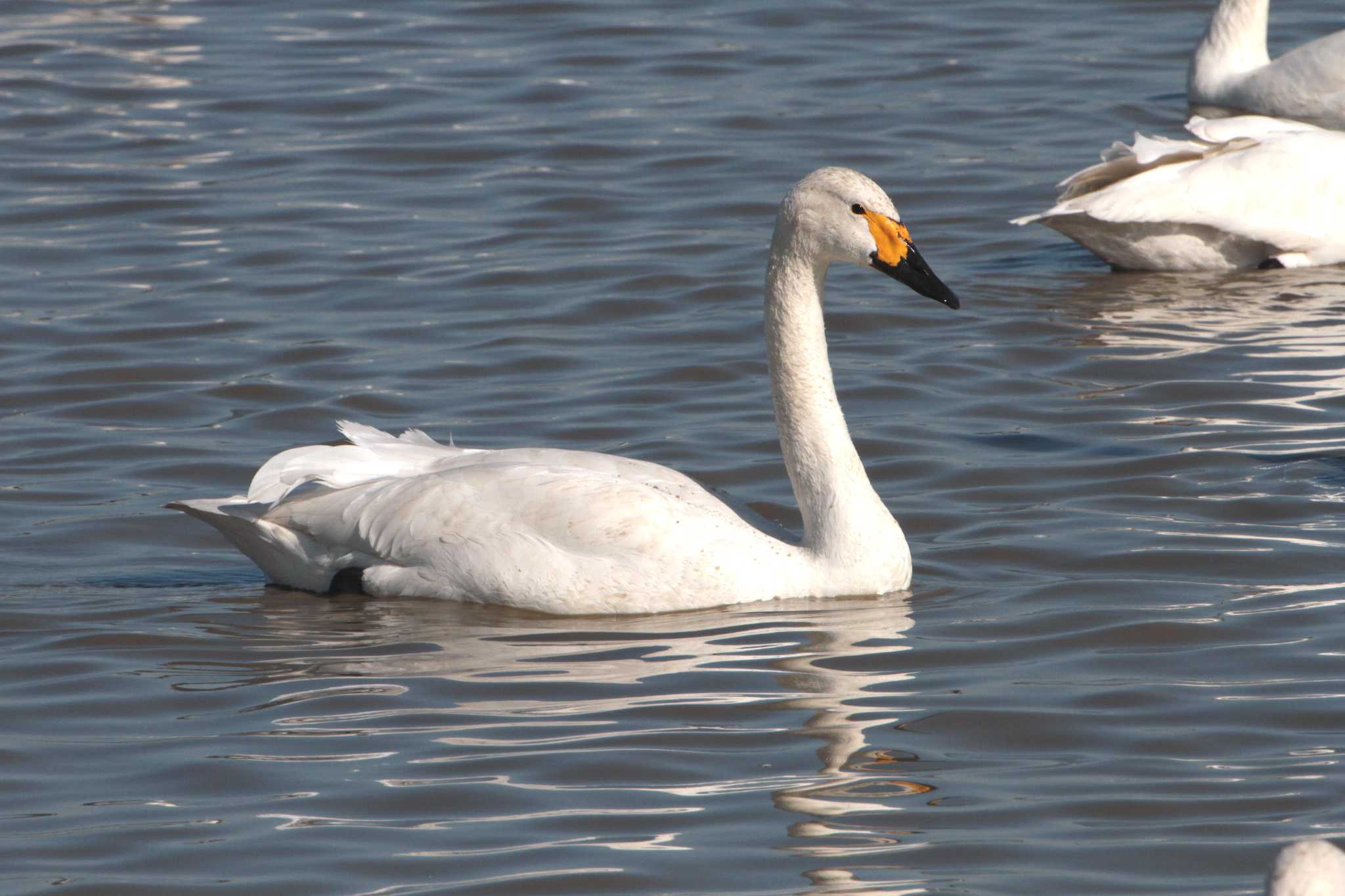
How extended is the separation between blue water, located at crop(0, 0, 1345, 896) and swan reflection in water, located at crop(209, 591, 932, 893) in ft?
0.07

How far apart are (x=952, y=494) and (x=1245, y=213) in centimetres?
364

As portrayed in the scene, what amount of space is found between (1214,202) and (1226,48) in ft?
12.2

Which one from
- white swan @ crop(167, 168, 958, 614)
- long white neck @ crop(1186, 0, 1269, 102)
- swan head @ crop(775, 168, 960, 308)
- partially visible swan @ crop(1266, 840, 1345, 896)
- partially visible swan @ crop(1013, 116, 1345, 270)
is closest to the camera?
partially visible swan @ crop(1266, 840, 1345, 896)

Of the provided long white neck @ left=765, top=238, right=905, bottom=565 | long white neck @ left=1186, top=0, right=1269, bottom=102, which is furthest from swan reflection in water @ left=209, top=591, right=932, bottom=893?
long white neck @ left=1186, top=0, right=1269, bottom=102

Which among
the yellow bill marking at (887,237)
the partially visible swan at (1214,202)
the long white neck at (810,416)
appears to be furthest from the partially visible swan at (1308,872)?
the partially visible swan at (1214,202)

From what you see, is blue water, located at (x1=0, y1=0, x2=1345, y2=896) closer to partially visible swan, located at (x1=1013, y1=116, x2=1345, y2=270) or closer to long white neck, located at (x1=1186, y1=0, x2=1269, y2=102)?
partially visible swan, located at (x1=1013, y1=116, x2=1345, y2=270)

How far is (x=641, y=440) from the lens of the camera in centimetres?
935

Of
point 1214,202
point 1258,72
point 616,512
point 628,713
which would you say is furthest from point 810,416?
point 1258,72

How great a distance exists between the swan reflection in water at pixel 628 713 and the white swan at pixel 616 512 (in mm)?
99

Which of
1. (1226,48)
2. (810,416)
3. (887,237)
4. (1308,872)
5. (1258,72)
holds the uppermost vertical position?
(887,237)

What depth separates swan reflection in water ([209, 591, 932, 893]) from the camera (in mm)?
5703

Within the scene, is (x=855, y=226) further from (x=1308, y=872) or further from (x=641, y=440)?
(x=1308, y=872)

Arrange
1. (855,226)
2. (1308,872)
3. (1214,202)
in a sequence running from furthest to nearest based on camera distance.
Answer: (1214,202)
(855,226)
(1308,872)

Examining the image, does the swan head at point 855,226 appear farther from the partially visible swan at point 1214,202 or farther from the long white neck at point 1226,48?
the long white neck at point 1226,48
